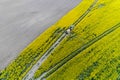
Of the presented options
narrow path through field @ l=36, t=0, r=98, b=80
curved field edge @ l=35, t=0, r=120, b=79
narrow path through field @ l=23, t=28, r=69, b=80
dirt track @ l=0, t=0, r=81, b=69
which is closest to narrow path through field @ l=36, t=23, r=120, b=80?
narrow path through field @ l=36, t=0, r=98, b=80

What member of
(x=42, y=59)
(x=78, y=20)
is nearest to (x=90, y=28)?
(x=78, y=20)

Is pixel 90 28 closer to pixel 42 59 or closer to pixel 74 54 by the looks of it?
pixel 74 54

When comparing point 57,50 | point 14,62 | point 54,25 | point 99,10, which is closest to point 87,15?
point 99,10

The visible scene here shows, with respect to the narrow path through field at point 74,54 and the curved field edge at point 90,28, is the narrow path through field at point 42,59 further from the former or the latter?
the narrow path through field at point 74,54

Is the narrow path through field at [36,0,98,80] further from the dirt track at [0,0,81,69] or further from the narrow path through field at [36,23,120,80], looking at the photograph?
the dirt track at [0,0,81,69]

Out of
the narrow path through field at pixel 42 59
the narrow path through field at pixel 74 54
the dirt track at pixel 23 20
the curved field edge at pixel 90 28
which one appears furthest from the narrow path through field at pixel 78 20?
the dirt track at pixel 23 20

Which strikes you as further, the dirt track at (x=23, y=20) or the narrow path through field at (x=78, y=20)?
the dirt track at (x=23, y=20)

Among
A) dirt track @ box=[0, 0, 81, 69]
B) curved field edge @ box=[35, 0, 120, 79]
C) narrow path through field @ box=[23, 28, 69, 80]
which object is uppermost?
dirt track @ box=[0, 0, 81, 69]

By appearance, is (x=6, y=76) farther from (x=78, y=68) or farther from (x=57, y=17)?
(x=57, y=17)
